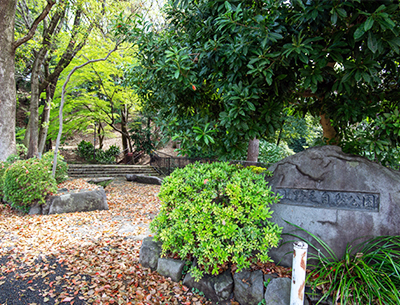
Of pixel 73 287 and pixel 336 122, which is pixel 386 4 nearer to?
pixel 336 122

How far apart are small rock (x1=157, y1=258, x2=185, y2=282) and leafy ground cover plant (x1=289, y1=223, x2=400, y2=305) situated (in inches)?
58.2

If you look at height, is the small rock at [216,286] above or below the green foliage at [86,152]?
below

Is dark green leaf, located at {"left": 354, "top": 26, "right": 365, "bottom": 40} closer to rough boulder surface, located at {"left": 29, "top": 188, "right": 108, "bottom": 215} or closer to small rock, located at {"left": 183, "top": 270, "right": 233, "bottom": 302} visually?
small rock, located at {"left": 183, "top": 270, "right": 233, "bottom": 302}

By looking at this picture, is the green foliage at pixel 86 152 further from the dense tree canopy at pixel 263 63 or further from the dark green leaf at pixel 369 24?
the dark green leaf at pixel 369 24

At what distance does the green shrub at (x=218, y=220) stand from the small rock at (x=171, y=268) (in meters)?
0.13

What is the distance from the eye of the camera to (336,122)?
3.09 m

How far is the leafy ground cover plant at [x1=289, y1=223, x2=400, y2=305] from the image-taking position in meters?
2.15

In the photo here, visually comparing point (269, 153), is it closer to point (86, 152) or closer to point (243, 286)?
point (243, 286)

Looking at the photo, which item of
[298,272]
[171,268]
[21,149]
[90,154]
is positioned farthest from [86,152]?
[298,272]

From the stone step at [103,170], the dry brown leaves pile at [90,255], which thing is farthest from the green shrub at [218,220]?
the stone step at [103,170]

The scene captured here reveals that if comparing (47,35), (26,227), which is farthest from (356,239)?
(47,35)

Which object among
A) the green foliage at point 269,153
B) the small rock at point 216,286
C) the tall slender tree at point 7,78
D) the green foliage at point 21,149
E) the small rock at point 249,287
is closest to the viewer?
the small rock at point 249,287

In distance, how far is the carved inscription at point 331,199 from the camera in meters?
2.58

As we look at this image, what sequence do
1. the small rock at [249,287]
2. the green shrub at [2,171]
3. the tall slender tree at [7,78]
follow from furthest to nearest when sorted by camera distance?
1. the tall slender tree at [7,78]
2. the green shrub at [2,171]
3. the small rock at [249,287]
